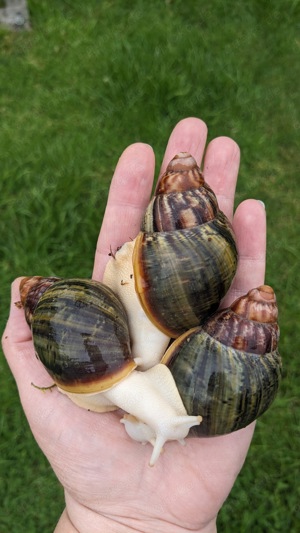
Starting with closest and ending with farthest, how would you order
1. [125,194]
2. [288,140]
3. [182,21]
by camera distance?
[125,194]
[288,140]
[182,21]

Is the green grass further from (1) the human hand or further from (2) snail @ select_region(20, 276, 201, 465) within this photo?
(2) snail @ select_region(20, 276, 201, 465)

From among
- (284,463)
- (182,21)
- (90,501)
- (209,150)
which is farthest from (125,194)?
(182,21)

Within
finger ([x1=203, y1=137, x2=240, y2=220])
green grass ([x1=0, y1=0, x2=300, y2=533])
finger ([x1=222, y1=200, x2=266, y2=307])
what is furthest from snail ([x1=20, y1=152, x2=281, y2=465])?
green grass ([x1=0, y1=0, x2=300, y2=533])

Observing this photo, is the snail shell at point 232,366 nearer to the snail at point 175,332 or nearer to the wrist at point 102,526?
the snail at point 175,332

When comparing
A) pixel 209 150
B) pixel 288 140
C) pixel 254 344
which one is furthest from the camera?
pixel 288 140

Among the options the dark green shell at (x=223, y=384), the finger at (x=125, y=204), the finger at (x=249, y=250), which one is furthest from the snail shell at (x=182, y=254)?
the finger at (x=125, y=204)

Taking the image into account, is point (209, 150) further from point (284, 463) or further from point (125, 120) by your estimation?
point (284, 463)

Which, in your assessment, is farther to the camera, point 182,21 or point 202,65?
point 182,21

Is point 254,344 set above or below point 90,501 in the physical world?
above
